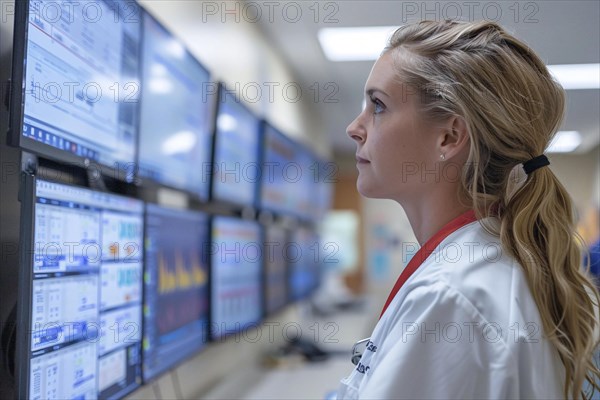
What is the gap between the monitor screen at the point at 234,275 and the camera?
2043 millimetres

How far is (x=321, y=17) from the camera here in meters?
1.28

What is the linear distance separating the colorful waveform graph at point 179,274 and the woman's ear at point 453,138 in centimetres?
87

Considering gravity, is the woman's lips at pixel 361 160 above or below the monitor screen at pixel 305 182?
below

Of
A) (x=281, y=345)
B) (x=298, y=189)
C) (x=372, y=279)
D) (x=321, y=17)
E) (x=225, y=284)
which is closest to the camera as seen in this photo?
(x=321, y=17)

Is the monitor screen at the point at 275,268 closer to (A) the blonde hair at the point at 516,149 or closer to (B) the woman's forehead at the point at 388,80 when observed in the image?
(B) the woman's forehead at the point at 388,80

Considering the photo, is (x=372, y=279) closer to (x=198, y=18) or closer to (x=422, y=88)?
(x=198, y=18)

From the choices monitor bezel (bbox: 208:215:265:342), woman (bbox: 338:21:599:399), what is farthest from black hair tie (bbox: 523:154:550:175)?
monitor bezel (bbox: 208:215:265:342)

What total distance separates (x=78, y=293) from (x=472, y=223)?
743mm

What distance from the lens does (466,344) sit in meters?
0.77

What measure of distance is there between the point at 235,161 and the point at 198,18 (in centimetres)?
55

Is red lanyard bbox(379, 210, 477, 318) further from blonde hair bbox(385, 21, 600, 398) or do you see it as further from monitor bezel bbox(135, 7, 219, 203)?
monitor bezel bbox(135, 7, 219, 203)

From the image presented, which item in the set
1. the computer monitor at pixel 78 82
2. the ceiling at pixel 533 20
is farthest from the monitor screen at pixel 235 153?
the ceiling at pixel 533 20

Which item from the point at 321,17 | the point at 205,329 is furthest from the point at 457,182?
the point at 205,329

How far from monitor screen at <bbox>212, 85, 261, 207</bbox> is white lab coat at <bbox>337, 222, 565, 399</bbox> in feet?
4.39
